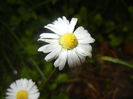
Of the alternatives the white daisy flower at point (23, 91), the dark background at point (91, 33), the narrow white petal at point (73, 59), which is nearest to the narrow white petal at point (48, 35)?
the narrow white petal at point (73, 59)

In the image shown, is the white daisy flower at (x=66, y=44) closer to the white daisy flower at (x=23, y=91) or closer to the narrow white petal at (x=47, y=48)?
the narrow white petal at (x=47, y=48)

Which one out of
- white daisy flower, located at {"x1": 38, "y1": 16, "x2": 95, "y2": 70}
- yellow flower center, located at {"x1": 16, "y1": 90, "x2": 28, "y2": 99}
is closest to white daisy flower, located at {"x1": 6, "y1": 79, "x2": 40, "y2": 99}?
yellow flower center, located at {"x1": 16, "y1": 90, "x2": 28, "y2": 99}

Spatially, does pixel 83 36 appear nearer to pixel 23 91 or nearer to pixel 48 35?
pixel 48 35

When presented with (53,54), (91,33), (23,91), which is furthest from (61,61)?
(91,33)

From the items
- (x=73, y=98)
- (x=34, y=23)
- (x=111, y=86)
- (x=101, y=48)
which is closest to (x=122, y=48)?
(x=101, y=48)

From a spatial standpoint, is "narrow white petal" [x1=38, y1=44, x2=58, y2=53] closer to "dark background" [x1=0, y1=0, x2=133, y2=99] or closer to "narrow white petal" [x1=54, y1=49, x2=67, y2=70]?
"narrow white petal" [x1=54, y1=49, x2=67, y2=70]

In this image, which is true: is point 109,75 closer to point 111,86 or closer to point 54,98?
point 111,86
